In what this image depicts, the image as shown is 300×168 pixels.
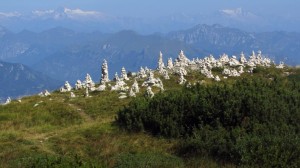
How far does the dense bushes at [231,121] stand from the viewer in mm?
19469

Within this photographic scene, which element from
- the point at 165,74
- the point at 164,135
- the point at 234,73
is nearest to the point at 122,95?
the point at 165,74

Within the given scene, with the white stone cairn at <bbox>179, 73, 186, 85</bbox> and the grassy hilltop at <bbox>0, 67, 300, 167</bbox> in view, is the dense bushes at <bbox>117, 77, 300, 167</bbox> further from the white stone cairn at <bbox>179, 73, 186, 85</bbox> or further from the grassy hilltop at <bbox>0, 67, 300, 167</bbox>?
the white stone cairn at <bbox>179, 73, 186, 85</bbox>

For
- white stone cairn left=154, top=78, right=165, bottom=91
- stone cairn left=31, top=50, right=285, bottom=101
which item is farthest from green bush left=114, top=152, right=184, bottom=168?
white stone cairn left=154, top=78, right=165, bottom=91

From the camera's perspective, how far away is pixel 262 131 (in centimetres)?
2298

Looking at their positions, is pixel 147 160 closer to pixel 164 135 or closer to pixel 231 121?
pixel 164 135

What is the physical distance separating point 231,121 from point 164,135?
4.05m

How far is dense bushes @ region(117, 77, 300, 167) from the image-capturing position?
19469mm

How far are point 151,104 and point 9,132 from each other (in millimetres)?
9398

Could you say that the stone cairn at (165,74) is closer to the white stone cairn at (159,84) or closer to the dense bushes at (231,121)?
the white stone cairn at (159,84)

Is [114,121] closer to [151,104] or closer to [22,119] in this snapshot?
[151,104]

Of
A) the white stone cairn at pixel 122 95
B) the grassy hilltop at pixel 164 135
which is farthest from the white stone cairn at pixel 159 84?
the grassy hilltop at pixel 164 135

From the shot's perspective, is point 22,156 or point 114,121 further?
point 114,121

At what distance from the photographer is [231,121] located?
1012 inches

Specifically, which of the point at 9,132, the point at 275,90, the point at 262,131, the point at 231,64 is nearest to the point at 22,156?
the point at 9,132
